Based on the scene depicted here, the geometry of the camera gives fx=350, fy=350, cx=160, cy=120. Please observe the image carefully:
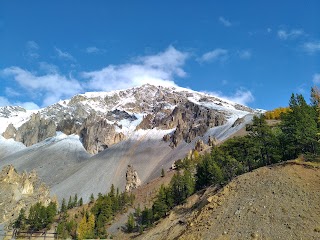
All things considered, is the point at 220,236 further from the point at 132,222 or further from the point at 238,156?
the point at 132,222

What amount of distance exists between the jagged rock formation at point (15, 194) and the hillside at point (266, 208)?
256ft

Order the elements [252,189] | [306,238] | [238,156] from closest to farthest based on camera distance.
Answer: [306,238] → [252,189] → [238,156]

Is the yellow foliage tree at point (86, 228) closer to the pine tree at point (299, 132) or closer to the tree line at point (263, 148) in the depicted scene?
the tree line at point (263, 148)

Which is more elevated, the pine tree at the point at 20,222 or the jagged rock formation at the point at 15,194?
the jagged rock formation at the point at 15,194

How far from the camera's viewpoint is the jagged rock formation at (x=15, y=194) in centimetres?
10876

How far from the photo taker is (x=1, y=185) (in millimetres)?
118312

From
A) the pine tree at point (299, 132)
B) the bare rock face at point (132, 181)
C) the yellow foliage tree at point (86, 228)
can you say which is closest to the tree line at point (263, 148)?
the pine tree at point (299, 132)

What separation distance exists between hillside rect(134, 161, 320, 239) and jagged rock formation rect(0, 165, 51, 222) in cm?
7791

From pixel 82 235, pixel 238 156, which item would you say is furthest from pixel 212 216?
pixel 82 235

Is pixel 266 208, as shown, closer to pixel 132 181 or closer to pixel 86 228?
pixel 86 228

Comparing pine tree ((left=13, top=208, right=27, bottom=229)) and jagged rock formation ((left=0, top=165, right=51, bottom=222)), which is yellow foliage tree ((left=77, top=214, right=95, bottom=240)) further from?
jagged rock formation ((left=0, top=165, right=51, bottom=222))

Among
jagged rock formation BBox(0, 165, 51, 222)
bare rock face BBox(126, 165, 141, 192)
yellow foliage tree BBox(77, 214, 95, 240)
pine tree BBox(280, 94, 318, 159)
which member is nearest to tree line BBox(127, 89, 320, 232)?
pine tree BBox(280, 94, 318, 159)

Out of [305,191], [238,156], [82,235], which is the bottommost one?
[82,235]

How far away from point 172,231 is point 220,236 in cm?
1501
